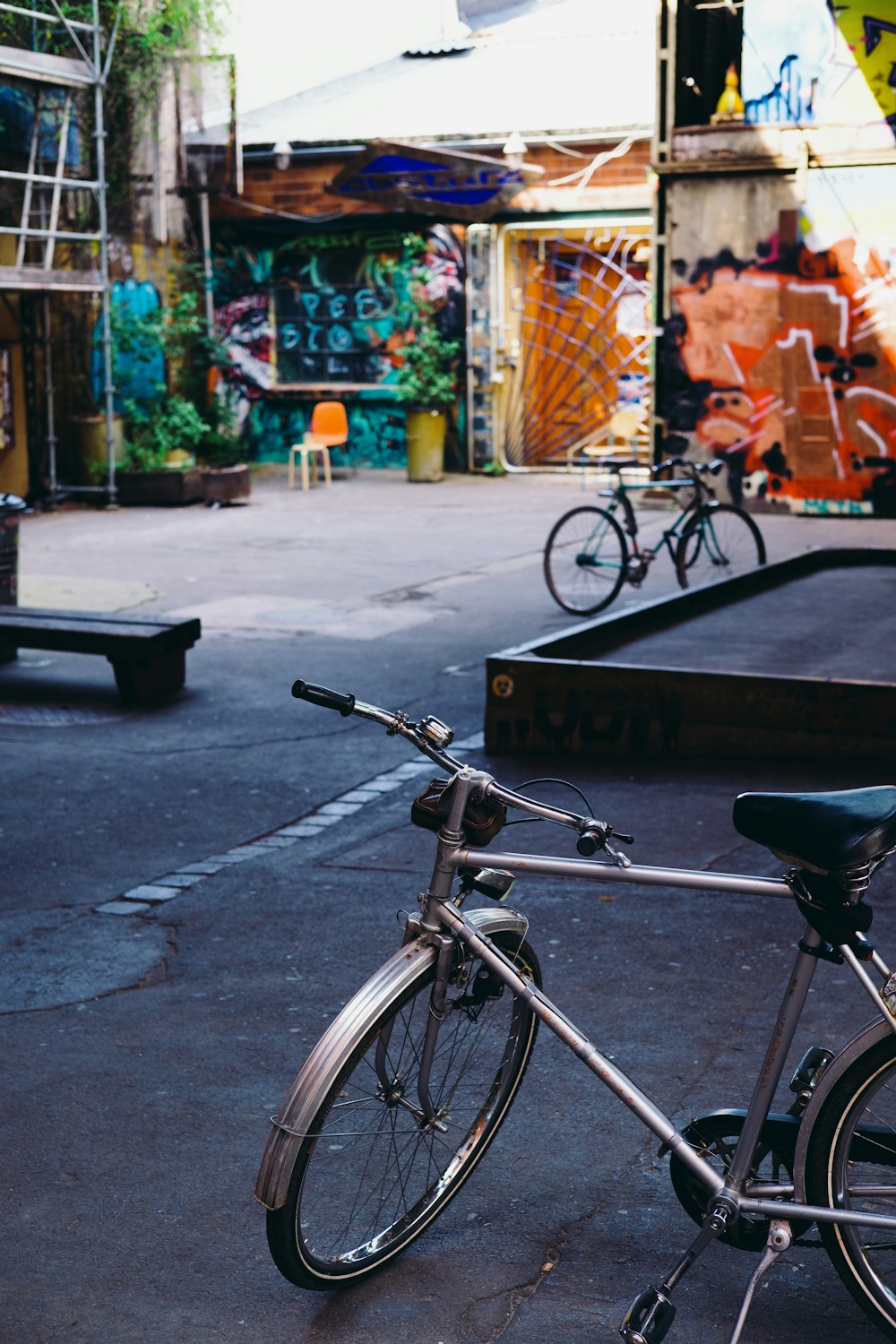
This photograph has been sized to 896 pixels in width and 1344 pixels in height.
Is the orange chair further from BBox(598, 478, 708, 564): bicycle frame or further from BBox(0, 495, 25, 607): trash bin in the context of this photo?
BBox(0, 495, 25, 607): trash bin

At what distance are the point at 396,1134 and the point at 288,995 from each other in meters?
1.43

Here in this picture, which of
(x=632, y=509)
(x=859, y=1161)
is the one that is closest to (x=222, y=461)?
(x=632, y=509)

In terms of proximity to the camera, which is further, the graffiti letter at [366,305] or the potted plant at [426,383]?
the graffiti letter at [366,305]

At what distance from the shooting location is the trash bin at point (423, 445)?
71.9ft

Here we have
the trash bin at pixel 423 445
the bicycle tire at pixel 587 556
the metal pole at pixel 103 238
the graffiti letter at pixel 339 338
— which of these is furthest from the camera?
the graffiti letter at pixel 339 338

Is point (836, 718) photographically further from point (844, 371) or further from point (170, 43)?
point (170, 43)

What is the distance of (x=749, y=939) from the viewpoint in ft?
17.2

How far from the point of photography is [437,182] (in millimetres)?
21047

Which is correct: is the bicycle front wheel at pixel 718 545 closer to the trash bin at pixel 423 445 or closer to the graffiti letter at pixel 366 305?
the trash bin at pixel 423 445

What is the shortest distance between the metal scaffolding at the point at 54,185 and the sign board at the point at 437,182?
3.52 meters

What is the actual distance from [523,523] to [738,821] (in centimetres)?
1447

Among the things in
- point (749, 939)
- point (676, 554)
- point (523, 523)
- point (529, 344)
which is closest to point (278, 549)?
point (523, 523)

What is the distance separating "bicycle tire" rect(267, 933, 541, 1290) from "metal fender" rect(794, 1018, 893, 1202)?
69 centimetres

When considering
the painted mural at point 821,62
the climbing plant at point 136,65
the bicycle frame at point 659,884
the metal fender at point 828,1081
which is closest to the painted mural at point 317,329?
the climbing plant at point 136,65
